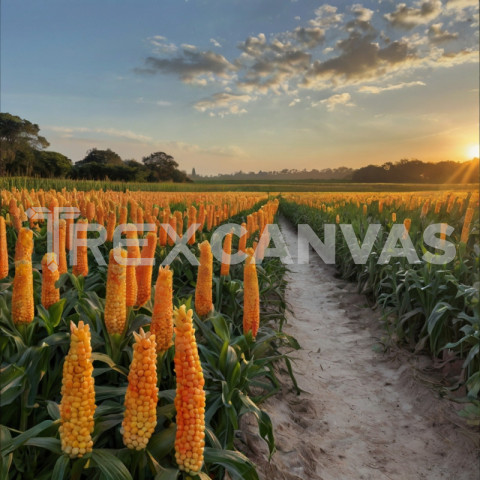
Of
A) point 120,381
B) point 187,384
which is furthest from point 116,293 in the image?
point 187,384

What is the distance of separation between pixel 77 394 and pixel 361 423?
3.58m

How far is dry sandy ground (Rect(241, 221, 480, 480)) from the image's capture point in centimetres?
337

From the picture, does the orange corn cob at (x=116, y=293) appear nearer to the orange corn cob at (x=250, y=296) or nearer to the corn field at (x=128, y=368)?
the corn field at (x=128, y=368)

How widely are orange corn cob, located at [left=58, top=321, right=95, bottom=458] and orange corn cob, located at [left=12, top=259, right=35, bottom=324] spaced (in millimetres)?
1093

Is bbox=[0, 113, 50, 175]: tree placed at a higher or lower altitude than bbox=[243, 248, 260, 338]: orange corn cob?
higher

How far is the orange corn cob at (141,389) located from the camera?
1412 millimetres

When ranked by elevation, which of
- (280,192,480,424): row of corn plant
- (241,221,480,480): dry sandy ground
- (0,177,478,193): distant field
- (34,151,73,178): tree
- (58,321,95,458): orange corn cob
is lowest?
(241,221,480,480): dry sandy ground

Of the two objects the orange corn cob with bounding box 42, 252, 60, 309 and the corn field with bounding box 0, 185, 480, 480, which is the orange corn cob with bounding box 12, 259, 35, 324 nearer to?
the corn field with bounding box 0, 185, 480, 480

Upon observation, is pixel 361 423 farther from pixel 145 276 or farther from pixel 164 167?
pixel 164 167

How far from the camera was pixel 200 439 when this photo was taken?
1.57 meters

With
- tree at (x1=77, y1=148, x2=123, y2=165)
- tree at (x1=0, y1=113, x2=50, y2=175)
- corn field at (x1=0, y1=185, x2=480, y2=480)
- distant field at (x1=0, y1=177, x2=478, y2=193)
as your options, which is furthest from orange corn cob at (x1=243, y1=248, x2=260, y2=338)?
Answer: tree at (x1=77, y1=148, x2=123, y2=165)

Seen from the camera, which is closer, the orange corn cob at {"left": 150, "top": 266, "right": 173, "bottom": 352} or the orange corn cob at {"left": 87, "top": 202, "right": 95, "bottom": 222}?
the orange corn cob at {"left": 150, "top": 266, "right": 173, "bottom": 352}

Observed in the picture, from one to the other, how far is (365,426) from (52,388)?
3177mm

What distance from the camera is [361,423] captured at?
4082mm
